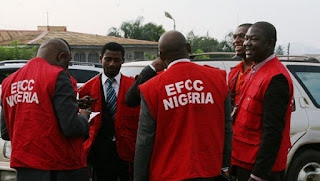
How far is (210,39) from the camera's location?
5672 cm

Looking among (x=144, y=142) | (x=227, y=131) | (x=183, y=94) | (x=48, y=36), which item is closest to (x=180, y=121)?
(x=183, y=94)

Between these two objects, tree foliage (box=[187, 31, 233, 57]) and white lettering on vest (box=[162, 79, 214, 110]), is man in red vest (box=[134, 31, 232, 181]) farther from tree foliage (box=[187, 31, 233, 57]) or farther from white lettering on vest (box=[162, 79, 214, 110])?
tree foliage (box=[187, 31, 233, 57])

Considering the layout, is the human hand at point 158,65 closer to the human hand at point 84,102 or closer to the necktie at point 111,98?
the necktie at point 111,98

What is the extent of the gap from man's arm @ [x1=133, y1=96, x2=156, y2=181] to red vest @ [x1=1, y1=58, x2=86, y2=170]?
0.58 meters

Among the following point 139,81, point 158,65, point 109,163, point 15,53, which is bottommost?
point 109,163

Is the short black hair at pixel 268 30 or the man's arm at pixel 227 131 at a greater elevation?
the short black hair at pixel 268 30

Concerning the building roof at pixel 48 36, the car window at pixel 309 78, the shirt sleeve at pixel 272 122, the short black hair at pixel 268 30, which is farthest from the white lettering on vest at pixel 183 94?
the building roof at pixel 48 36

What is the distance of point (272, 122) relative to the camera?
3441mm

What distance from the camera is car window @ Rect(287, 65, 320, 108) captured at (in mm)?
6055

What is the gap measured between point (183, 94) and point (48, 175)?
3.81 feet

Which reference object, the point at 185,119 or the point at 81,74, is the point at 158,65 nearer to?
the point at 185,119

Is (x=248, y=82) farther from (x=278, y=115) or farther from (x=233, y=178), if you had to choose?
(x=233, y=178)

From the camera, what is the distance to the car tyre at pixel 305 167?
5.71 metres

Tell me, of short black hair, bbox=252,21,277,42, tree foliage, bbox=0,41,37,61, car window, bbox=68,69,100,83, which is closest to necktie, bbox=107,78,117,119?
short black hair, bbox=252,21,277,42
